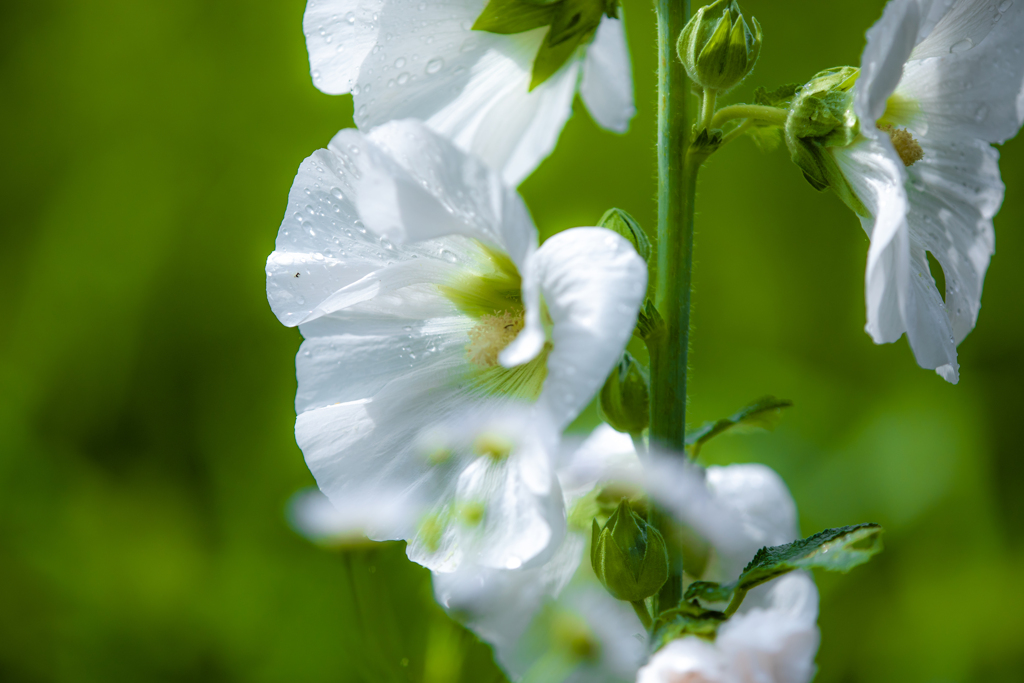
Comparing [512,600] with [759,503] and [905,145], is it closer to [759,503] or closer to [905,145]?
[759,503]

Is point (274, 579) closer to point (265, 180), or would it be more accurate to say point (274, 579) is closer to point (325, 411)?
→ point (265, 180)

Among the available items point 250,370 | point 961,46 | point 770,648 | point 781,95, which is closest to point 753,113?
point 781,95

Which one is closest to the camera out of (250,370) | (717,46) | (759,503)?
(717,46)

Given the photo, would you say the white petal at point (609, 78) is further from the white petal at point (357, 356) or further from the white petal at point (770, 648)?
the white petal at point (770, 648)

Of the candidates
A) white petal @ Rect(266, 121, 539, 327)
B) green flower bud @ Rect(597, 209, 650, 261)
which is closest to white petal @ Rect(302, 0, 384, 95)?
white petal @ Rect(266, 121, 539, 327)

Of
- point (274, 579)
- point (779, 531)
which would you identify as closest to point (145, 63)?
point (274, 579)

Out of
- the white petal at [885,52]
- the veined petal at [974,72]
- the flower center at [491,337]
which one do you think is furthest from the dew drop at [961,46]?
the flower center at [491,337]
